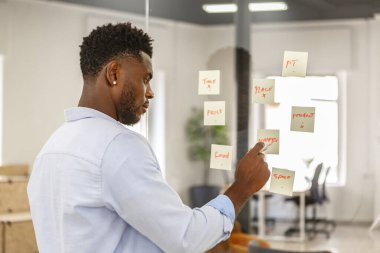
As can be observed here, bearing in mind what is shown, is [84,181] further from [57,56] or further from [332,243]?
[57,56]

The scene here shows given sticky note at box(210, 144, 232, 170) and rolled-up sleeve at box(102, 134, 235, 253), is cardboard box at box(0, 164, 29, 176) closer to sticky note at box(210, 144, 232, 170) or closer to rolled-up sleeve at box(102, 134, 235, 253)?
sticky note at box(210, 144, 232, 170)

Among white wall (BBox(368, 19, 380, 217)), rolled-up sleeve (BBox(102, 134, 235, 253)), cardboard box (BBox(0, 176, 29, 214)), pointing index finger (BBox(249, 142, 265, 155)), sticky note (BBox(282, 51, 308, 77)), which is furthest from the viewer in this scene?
cardboard box (BBox(0, 176, 29, 214))

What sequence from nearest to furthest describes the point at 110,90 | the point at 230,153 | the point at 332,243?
1. the point at 110,90
2. the point at 230,153
3. the point at 332,243

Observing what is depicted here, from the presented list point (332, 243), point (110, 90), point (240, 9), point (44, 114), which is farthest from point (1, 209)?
point (44, 114)

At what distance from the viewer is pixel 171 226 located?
1.15 meters

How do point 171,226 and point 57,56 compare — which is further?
point 57,56

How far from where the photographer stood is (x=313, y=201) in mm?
4270

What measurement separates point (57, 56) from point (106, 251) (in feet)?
21.1

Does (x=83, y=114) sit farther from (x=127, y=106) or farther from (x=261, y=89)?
(x=261, y=89)

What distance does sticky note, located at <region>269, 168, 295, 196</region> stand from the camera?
1.67 m

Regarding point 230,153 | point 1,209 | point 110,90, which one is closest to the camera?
point 110,90

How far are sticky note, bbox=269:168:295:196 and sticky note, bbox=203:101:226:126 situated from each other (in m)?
0.27

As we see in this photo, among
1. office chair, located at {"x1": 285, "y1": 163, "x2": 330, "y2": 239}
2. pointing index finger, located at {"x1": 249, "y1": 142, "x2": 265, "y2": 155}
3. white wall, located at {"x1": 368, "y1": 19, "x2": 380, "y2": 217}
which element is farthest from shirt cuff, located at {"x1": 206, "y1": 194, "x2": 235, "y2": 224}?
office chair, located at {"x1": 285, "y1": 163, "x2": 330, "y2": 239}

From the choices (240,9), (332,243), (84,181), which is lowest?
(332,243)
